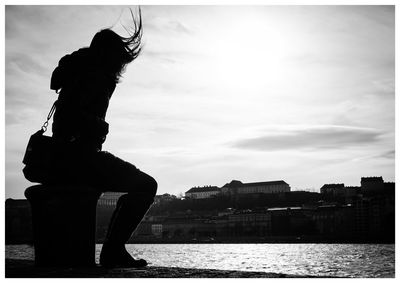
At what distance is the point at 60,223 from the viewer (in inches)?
178

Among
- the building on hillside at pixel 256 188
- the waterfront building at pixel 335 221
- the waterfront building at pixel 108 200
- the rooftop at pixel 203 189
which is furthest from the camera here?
the rooftop at pixel 203 189

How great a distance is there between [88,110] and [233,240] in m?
125

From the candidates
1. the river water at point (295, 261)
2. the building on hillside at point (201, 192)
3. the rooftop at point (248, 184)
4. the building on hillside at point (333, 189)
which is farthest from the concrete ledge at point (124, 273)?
the building on hillside at point (201, 192)

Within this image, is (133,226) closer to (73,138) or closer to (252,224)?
(73,138)

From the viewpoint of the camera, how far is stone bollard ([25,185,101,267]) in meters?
4.50

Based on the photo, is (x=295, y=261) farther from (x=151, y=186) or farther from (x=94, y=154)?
(x=94, y=154)

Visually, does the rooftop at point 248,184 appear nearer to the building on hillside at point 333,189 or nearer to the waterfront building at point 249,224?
the building on hillside at point 333,189

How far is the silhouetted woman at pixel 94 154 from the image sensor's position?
4.54m

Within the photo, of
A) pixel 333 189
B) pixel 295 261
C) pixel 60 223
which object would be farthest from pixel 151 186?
pixel 333 189

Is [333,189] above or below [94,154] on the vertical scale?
below

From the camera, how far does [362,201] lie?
115m

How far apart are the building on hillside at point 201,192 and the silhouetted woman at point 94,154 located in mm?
166952

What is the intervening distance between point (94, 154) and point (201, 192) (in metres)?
171

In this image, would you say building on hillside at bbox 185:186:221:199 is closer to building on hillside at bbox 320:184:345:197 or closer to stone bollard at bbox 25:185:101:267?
building on hillside at bbox 320:184:345:197
